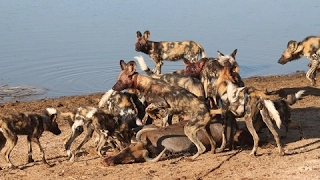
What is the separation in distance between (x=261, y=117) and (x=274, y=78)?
7113 mm

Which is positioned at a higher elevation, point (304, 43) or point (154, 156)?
point (304, 43)

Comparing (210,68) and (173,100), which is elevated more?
(210,68)

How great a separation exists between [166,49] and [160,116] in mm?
6501

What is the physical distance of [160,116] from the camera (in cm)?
920

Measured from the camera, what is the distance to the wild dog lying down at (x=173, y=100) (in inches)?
328

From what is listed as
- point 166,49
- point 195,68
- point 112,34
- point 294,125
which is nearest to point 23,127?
point 195,68

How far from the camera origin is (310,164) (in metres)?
7.54

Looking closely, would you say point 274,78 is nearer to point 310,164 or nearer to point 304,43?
point 304,43

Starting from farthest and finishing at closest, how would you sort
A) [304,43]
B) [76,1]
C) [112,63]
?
[76,1]
[112,63]
[304,43]

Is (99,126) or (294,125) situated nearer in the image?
(99,126)

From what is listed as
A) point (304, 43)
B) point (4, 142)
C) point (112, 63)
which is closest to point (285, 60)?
point (304, 43)

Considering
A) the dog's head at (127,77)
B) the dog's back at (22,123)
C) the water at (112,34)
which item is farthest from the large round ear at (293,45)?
the dog's back at (22,123)

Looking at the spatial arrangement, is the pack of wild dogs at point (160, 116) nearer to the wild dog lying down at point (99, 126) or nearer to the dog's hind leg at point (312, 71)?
the wild dog lying down at point (99, 126)

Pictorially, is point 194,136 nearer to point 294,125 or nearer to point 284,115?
point 284,115
